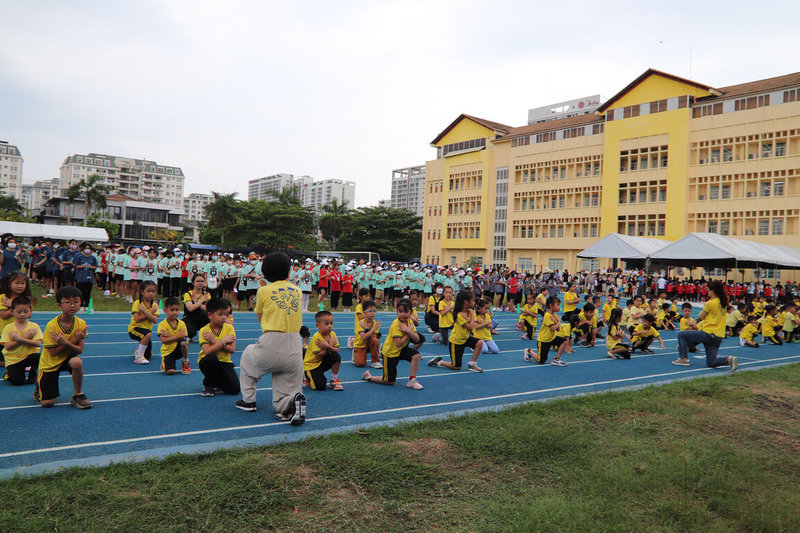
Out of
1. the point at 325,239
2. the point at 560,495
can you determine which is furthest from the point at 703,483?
the point at 325,239

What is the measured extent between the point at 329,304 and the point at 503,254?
36290 millimetres

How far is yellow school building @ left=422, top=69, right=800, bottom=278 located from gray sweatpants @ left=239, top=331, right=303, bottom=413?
1587 inches

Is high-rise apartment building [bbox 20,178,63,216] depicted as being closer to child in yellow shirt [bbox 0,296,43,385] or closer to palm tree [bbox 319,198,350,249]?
palm tree [bbox 319,198,350,249]

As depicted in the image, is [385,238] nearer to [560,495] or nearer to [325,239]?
[325,239]

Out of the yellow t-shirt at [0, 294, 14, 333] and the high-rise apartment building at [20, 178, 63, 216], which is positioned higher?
the high-rise apartment building at [20, 178, 63, 216]

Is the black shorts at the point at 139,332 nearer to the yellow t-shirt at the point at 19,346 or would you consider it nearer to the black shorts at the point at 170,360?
the black shorts at the point at 170,360

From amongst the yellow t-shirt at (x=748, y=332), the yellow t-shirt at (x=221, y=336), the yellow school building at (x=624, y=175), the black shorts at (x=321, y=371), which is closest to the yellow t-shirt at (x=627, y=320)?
the yellow t-shirt at (x=748, y=332)

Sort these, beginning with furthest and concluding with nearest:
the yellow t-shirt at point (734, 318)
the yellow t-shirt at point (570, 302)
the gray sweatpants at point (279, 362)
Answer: the yellow t-shirt at point (734, 318) < the yellow t-shirt at point (570, 302) < the gray sweatpants at point (279, 362)

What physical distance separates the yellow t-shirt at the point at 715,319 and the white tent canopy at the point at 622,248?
33.2ft

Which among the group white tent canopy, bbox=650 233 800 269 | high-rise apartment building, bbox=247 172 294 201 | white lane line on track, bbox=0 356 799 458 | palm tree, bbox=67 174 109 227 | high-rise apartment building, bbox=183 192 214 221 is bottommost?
white lane line on track, bbox=0 356 799 458

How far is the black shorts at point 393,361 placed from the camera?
7.36m

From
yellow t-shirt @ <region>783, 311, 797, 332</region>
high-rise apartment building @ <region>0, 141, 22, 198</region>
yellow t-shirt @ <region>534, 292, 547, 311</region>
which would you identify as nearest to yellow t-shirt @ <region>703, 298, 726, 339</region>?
yellow t-shirt @ <region>534, 292, 547, 311</region>

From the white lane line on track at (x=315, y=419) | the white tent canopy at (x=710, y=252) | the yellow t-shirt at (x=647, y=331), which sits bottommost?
the white lane line on track at (x=315, y=419)

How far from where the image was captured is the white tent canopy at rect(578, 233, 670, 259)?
19844 millimetres
